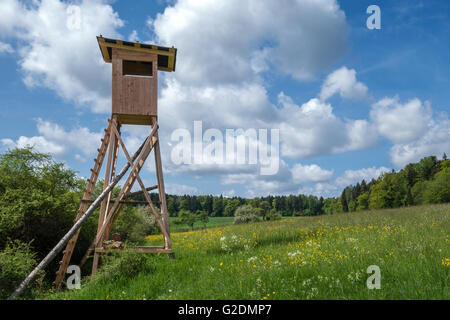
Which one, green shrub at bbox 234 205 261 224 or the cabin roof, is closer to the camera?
the cabin roof

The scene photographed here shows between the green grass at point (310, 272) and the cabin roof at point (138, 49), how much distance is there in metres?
8.28

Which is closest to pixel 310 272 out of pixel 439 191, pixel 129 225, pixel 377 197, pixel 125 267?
pixel 125 267

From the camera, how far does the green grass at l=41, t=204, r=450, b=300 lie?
5.83 meters

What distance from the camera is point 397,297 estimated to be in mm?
5375

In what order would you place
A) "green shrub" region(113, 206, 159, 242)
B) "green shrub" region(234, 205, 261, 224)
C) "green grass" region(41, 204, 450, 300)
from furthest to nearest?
"green shrub" region(234, 205, 261, 224) → "green shrub" region(113, 206, 159, 242) → "green grass" region(41, 204, 450, 300)

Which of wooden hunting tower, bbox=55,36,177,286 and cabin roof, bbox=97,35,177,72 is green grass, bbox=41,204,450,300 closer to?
wooden hunting tower, bbox=55,36,177,286

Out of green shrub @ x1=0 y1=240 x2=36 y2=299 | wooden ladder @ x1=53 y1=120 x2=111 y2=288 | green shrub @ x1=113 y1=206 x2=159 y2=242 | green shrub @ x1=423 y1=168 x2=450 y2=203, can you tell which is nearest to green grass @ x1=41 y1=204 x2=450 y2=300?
green shrub @ x1=0 y1=240 x2=36 y2=299

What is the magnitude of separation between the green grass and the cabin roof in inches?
326

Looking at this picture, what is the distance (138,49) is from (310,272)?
1053 cm

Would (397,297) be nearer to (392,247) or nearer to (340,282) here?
(340,282)

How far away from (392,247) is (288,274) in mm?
3722

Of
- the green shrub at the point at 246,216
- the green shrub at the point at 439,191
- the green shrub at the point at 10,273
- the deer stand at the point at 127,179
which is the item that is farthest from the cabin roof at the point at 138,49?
the green shrub at the point at 439,191

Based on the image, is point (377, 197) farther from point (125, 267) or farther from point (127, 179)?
point (125, 267)
